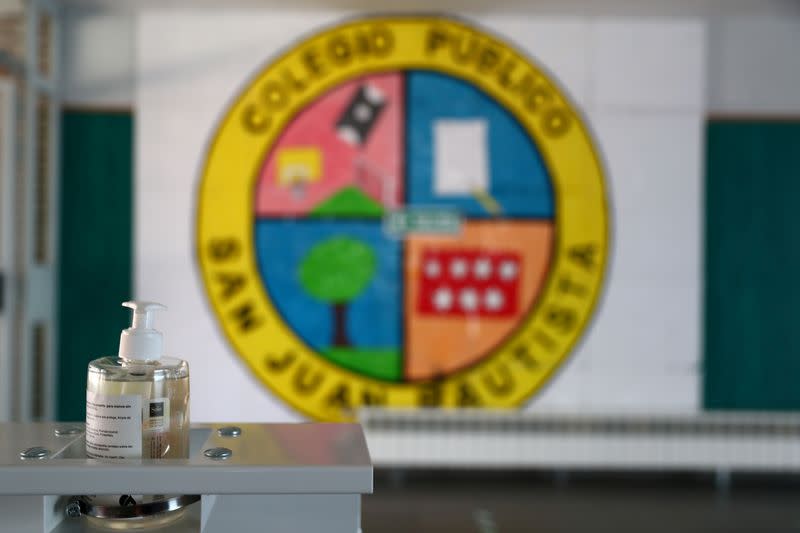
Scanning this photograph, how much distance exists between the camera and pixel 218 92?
11.6ft

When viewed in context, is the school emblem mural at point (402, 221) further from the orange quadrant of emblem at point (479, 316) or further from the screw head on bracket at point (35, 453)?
the screw head on bracket at point (35, 453)

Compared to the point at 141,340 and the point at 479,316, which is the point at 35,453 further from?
the point at 479,316

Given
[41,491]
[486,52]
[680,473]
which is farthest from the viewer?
[680,473]

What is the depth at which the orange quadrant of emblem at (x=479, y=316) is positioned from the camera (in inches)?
141

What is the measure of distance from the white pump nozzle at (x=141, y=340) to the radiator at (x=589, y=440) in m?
2.86

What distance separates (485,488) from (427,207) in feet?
4.41

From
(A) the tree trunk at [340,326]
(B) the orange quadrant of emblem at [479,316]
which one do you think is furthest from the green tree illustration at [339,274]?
(B) the orange quadrant of emblem at [479,316]

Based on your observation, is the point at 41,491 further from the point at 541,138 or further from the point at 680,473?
the point at 680,473

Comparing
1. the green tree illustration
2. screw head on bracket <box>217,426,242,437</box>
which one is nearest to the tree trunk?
the green tree illustration

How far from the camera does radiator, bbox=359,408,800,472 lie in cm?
357

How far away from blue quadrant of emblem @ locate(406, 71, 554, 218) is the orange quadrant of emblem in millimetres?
82

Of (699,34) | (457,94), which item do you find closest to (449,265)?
(457,94)

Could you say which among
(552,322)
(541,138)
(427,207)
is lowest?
(552,322)

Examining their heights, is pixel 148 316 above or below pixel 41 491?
above
